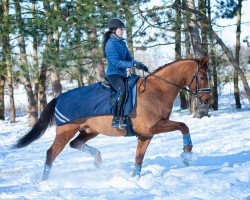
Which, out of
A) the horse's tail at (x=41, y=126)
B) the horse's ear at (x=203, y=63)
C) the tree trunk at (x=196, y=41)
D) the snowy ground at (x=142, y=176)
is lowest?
the snowy ground at (x=142, y=176)

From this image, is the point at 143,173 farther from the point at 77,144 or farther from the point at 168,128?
the point at 77,144

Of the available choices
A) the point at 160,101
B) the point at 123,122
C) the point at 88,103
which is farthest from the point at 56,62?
the point at 160,101

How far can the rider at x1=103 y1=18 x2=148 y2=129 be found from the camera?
5723mm

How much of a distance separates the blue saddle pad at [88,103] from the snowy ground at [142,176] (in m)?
1.03

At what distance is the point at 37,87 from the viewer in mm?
19422

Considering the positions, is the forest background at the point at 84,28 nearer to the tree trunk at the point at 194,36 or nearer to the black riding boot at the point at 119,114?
the tree trunk at the point at 194,36

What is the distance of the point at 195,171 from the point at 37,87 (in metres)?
14.8

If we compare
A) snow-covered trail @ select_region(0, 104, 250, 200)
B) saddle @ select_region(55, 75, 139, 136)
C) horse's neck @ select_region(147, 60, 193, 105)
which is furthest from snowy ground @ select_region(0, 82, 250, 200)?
horse's neck @ select_region(147, 60, 193, 105)

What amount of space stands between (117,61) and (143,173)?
6.22 ft

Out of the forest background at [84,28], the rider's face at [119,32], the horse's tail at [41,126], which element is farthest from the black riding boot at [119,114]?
the forest background at [84,28]

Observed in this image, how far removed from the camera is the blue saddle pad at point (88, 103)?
5892 millimetres

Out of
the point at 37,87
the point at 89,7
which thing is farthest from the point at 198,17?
the point at 37,87

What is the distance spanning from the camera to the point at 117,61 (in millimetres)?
5684

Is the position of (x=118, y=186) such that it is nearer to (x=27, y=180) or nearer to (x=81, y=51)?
(x=27, y=180)
